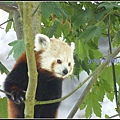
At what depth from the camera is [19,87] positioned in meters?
0.88

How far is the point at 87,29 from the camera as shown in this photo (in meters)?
1.03

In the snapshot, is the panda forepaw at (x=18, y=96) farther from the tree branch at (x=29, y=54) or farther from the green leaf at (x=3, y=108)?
the green leaf at (x=3, y=108)

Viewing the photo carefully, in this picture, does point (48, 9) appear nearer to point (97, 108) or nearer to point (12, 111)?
point (12, 111)

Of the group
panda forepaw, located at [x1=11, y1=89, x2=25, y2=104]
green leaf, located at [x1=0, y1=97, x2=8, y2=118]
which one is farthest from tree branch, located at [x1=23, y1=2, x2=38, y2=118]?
green leaf, located at [x1=0, y1=97, x2=8, y2=118]

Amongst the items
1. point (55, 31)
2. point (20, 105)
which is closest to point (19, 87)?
point (20, 105)

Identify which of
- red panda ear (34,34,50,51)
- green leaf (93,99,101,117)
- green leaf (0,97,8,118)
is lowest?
green leaf (93,99,101,117)

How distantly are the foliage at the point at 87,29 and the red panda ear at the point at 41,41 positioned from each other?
0.08 metres

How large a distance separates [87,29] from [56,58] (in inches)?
8.7

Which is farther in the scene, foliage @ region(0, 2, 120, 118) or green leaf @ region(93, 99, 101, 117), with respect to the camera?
green leaf @ region(93, 99, 101, 117)

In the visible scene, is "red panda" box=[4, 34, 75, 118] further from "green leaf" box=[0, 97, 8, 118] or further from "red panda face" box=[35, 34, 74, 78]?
"green leaf" box=[0, 97, 8, 118]

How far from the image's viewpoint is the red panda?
831 millimetres

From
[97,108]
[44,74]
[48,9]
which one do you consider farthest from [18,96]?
[97,108]

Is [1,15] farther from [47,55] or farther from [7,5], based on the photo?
[47,55]

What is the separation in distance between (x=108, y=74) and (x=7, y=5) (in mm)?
430
